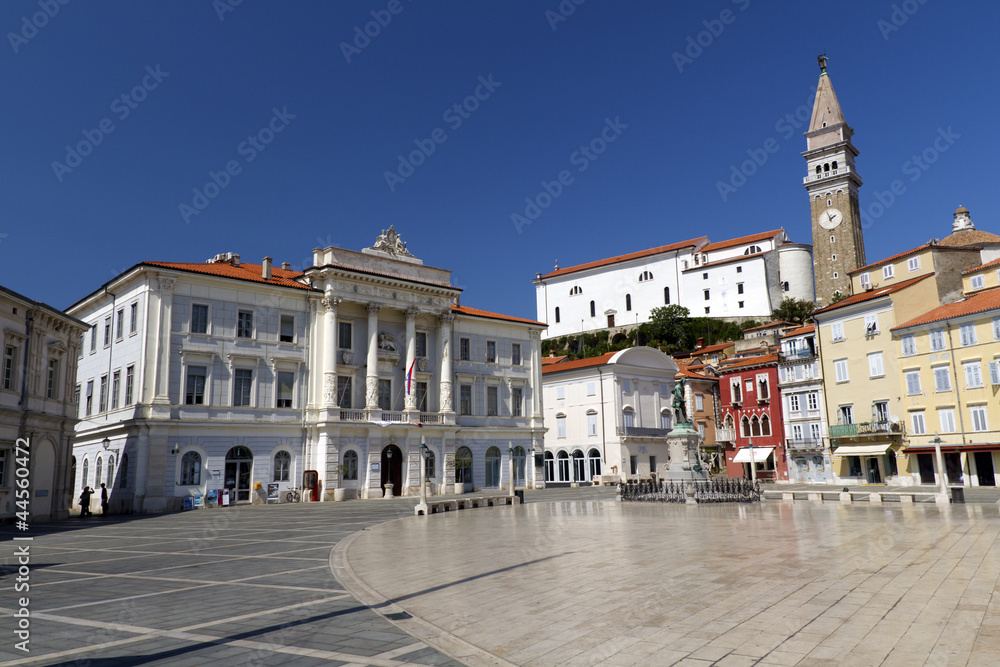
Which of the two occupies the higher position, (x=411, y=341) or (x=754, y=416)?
(x=411, y=341)

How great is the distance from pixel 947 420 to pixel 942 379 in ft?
8.50

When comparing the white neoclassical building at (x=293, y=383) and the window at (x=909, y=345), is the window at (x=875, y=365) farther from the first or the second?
the white neoclassical building at (x=293, y=383)

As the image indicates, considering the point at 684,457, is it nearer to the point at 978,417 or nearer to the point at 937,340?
the point at 978,417

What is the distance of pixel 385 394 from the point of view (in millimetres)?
47594

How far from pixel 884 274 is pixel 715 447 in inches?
838

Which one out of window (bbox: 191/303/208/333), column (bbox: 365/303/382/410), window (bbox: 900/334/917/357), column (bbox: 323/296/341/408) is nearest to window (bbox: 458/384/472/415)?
column (bbox: 365/303/382/410)

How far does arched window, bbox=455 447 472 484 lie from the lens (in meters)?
50.2

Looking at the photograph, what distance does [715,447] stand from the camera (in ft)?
217

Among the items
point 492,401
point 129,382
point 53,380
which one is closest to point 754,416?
point 492,401

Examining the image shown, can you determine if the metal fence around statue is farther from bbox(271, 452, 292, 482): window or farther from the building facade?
the building facade

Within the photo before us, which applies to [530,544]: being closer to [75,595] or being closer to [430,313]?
[75,595]

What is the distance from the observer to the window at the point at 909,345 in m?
46.1

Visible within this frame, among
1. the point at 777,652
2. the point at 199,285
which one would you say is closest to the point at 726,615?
the point at 777,652

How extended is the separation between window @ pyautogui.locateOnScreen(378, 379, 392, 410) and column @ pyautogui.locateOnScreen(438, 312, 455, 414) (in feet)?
12.0
